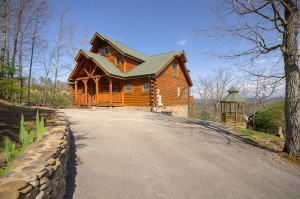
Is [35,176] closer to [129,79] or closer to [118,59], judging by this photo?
[129,79]

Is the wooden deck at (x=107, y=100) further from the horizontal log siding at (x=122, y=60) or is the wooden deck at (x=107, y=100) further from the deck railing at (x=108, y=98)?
the horizontal log siding at (x=122, y=60)

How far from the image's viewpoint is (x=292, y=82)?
20.6 ft

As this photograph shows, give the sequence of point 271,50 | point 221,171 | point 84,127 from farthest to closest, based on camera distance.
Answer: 1. point 84,127
2. point 271,50
3. point 221,171

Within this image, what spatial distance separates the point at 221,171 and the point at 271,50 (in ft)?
17.3

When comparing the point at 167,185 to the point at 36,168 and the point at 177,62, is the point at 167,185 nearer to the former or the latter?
the point at 36,168

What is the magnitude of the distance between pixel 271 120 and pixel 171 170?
19.7 m

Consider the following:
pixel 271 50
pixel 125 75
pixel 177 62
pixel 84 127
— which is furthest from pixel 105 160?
pixel 177 62

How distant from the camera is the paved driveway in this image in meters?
3.56

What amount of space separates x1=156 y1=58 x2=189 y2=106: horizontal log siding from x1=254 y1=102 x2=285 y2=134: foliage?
29.1 feet

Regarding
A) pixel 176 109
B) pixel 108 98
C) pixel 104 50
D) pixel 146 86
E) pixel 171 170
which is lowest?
pixel 171 170

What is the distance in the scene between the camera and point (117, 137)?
6637 millimetres

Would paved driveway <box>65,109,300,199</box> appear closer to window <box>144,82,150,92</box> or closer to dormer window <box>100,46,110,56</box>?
window <box>144,82,150,92</box>

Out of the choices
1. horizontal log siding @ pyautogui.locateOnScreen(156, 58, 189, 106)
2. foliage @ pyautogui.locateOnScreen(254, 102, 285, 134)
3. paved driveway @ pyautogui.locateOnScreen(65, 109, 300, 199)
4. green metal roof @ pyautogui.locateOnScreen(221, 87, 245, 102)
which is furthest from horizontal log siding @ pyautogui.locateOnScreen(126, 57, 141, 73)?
foliage @ pyautogui.locateOnScreen(254, 102, 285, 134)

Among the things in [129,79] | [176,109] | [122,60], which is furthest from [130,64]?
[176,109]
